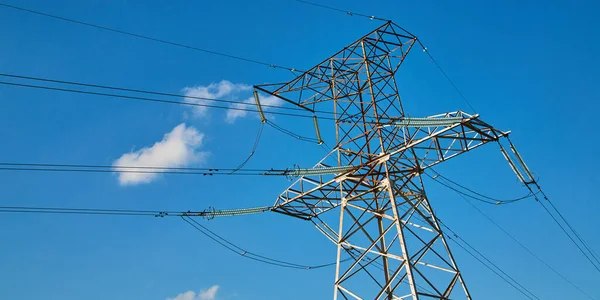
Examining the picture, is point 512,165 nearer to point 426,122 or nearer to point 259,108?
point 426,122

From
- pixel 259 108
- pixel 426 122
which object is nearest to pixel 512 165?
pixel 426 122

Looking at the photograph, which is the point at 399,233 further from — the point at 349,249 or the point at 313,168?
the point at 313,168

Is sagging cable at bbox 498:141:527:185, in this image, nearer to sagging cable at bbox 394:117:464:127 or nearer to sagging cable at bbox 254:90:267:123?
sagging cable at bbox 394:117:464:127

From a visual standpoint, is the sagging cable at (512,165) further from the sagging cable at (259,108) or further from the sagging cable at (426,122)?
the sagging cable at (259,108)

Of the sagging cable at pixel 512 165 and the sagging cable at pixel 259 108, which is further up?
the sagging cable at pixel 259 108

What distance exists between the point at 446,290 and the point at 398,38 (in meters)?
11.6

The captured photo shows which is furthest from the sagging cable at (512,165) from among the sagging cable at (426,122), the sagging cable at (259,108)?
the sagging cable at (259,108)

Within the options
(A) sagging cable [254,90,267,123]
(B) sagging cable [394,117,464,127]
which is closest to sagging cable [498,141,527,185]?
(B) sagging cable [394,117,464,127]

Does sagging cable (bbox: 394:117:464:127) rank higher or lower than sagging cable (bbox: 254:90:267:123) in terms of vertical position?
lower

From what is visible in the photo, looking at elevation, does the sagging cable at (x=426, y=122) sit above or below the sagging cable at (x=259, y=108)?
below

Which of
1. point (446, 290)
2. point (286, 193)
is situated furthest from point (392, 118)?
point (446, 290)

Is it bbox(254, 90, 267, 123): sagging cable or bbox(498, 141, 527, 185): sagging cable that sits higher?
bbox(254, 90, 267, 123): sagging cable

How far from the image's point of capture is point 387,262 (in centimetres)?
1888

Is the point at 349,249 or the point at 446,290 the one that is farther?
the point at 349,249
